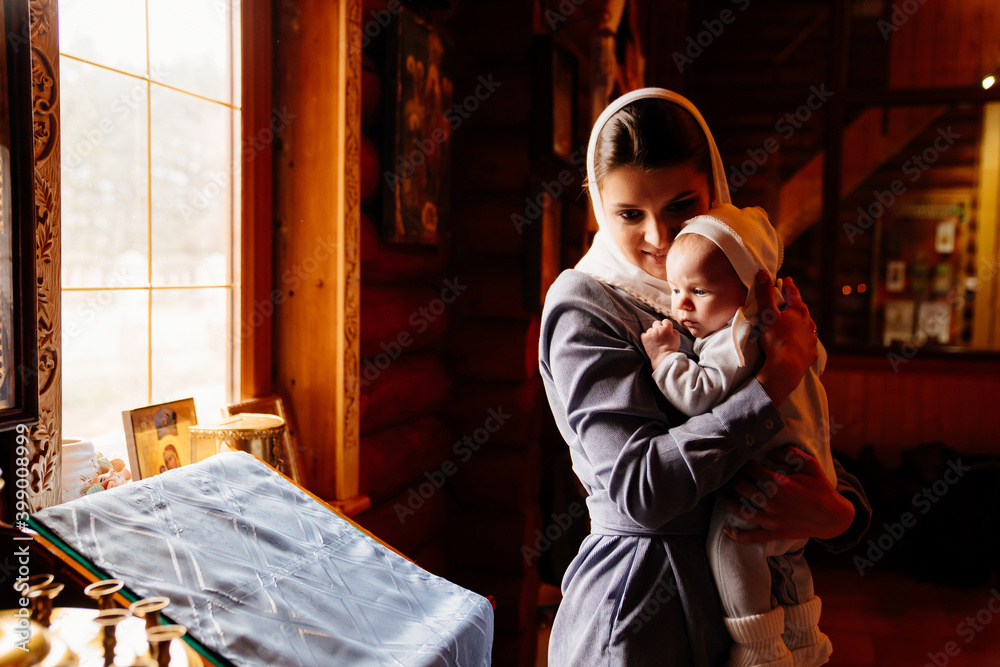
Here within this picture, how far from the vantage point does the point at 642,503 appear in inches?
43.5

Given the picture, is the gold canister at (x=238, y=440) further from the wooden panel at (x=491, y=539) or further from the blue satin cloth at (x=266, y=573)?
the wooden panel at (x=491, y=539)

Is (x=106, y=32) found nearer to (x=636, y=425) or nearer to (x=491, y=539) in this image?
(x=636, y=425)

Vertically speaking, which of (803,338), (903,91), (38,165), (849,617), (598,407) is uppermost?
(903,91)

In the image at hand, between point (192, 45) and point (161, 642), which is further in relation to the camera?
point (192, 45)

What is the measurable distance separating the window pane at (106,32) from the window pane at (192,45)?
0.18 ft

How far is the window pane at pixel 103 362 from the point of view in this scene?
1647mm

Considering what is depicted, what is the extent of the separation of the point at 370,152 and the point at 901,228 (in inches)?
208

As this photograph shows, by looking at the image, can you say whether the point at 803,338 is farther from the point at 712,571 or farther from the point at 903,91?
the point at 903,91

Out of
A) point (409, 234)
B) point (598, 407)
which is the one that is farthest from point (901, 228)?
point (598, 407)

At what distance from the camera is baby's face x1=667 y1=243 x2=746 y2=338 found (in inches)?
47.4

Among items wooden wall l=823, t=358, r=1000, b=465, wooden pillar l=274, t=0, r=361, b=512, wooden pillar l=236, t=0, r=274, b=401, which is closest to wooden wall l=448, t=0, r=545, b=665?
wooden pillar l=274, t=0, r=361, b=512

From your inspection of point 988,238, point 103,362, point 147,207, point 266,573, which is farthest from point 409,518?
point 988,238

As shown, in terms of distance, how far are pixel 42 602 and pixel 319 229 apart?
1533 millimetres

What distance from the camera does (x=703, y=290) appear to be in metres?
1.23
